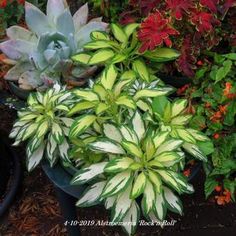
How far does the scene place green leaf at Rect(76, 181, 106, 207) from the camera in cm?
128

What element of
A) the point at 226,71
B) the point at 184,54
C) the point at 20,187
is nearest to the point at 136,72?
A: the point at 184,54

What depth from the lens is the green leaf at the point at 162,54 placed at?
62.6 inches

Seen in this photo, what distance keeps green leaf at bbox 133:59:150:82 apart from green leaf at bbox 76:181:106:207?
436mm

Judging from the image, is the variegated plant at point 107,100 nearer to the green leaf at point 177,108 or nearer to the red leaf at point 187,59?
the green leaf at point 177,108

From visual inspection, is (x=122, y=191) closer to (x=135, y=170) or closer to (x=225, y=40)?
(x=135, y=170)

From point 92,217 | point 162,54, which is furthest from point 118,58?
point 92,217

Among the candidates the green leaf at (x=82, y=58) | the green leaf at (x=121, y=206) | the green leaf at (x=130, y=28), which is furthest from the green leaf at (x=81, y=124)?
the green leaf at (x=130, y=28)

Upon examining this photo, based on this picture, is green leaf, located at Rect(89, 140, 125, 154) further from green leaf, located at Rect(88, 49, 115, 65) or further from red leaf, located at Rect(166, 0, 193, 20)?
red leaf, located at Rect(166, 0, 193, 20)

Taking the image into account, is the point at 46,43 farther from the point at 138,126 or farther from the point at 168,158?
the point at 168,158

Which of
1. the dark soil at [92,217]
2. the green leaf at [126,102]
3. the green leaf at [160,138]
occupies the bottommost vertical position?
the dark soil at [92,217]

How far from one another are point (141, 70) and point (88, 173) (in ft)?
1.53

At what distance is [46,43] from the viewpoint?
1.64 metres

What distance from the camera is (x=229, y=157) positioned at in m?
1.50

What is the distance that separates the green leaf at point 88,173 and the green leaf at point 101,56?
41 centimetres
